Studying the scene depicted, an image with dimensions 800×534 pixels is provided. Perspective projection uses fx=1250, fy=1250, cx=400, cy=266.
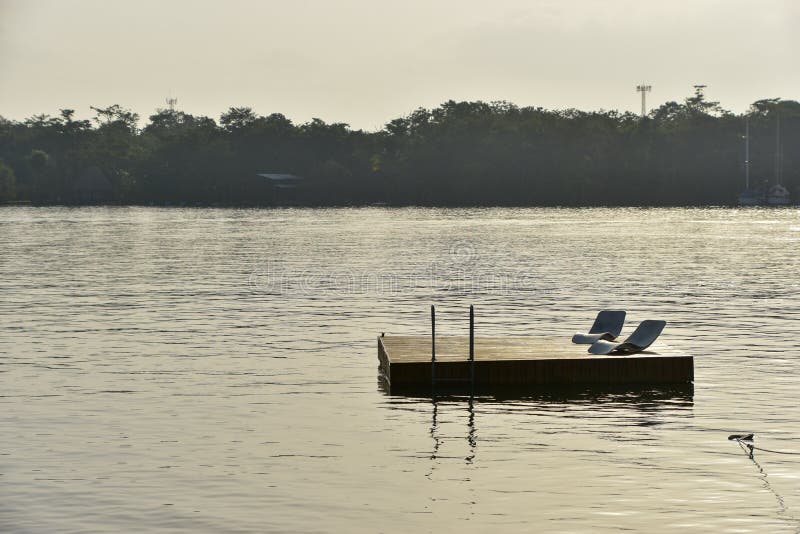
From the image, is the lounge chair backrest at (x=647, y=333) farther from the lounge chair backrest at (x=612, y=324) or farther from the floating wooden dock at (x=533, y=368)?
the lounge chair backrest at (x=612, y=324)

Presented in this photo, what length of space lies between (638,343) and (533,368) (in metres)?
3.27

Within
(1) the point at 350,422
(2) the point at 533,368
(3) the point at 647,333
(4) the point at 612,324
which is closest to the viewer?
(1) the point at 350,422

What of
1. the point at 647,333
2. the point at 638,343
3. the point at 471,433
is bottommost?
the point at 471,433

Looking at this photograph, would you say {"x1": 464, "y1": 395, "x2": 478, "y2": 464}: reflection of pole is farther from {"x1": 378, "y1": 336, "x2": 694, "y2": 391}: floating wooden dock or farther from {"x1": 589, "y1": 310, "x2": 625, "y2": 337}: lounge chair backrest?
{"x1": 589, "y1": 310, "x2": 625, "y2": 337}: lounge chair backrest

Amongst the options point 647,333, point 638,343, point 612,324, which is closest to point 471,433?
point 638,343

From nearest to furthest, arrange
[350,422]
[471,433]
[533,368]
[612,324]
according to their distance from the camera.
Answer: [471,433] < [350,422] < [533,368] < [612,324]

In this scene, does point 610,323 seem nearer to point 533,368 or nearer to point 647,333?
point 647,333

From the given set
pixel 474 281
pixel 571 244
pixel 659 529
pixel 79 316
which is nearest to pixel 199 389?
pixel 659 529

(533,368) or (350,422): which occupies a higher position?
(533,368)

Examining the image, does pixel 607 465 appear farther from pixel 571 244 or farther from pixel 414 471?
pixel 571 244

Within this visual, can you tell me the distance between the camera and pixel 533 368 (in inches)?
1125

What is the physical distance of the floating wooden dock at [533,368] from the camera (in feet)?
93.0

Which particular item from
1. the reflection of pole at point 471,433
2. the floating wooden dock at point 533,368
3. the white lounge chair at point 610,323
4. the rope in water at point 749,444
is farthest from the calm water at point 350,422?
the white lounge chair at point 610,323

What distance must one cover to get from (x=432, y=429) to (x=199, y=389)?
7.01 metres
